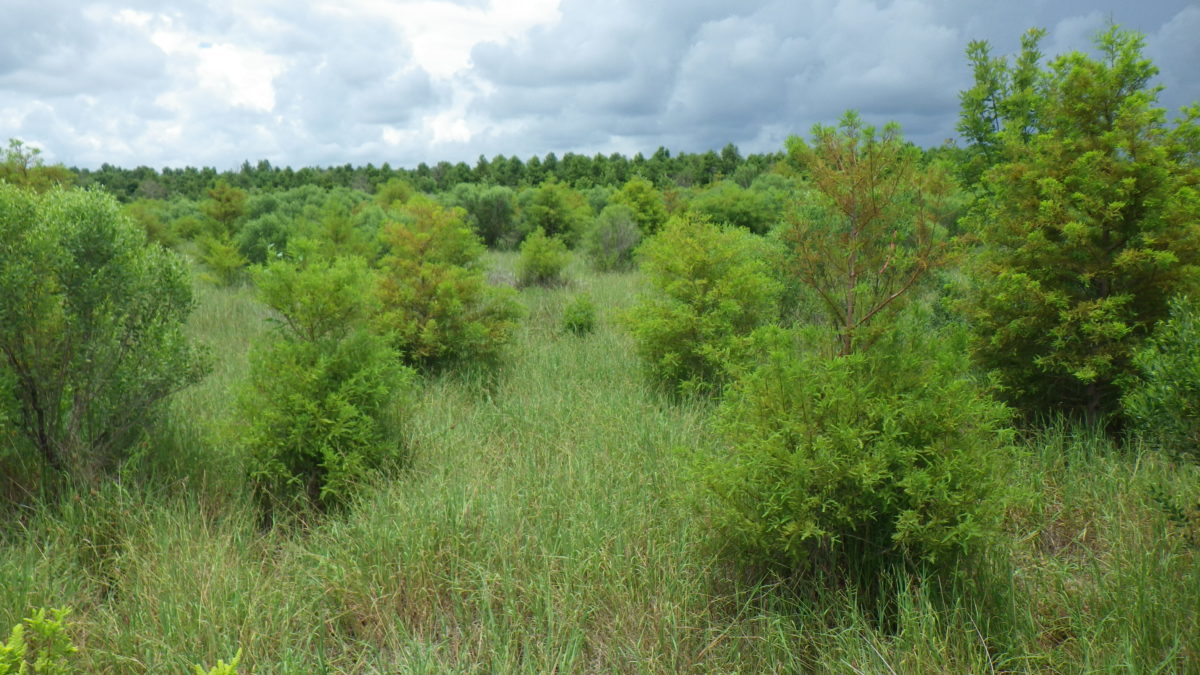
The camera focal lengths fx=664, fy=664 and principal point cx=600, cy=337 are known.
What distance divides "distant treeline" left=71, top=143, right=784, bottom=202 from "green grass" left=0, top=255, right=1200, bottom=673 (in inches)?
1350

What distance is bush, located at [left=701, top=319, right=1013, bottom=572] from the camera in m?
3.03

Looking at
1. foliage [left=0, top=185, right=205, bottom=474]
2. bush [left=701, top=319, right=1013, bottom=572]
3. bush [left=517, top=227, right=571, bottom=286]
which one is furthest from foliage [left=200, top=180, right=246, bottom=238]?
bush [left=701, top=319, right=1013, bottom=572]

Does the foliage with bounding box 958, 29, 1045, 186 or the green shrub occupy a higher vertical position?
the foliage with bounding box 958, 29, 1045, 186

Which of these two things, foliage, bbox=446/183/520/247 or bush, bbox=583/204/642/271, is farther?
foliage, bbox=446/183/520/247

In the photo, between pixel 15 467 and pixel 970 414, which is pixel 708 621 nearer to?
pixel 970 414

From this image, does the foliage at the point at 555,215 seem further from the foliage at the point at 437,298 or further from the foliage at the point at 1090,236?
the foliage at the point at 1090,236

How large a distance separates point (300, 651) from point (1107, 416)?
19.4 ft

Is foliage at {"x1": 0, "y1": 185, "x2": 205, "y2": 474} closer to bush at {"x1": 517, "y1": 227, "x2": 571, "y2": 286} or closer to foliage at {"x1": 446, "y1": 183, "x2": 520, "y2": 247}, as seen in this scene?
bush at {"x1": 517, "y1": 227, "x2": 571, "y2": 286}

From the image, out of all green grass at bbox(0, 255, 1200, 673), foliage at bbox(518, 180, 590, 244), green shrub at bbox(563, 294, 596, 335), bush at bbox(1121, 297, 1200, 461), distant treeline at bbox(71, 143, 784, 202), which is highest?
distant treeline at bbox(71, 143, 784, 202)

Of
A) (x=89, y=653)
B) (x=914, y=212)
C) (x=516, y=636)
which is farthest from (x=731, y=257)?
(x=89, y=653)

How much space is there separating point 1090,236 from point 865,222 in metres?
2.94

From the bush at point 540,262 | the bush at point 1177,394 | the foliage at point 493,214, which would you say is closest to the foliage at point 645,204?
the foliage at point 493,214

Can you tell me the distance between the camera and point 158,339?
4.80m

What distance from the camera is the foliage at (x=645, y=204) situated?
2145cm
